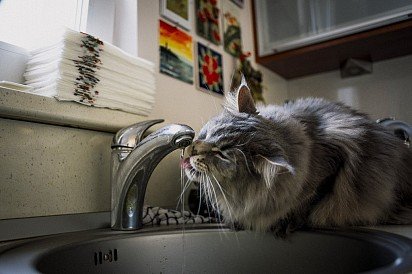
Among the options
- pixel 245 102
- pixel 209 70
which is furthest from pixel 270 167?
pixel 209 70

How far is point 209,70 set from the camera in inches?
58.5

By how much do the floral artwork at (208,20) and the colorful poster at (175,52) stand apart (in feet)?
0.36

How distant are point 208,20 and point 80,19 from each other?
0.57 m

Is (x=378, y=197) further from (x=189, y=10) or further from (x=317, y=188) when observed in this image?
(x=189, y=10)

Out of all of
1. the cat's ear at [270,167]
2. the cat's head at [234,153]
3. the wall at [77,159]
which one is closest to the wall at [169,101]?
the wall at [77,159]

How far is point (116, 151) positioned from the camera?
2.81 ft

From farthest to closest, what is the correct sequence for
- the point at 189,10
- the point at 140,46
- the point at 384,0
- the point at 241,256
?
the point at 384,0 → the point at 189,10 → the point at 140,46 → the point at 241,256

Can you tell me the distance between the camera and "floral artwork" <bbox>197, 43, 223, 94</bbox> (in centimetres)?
144

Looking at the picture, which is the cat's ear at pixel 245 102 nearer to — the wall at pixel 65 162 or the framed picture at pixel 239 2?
the wall at pixel 65 162

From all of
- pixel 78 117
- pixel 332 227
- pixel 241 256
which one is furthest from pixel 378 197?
pixel 78 117

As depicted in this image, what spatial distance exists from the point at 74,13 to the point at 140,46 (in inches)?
9.7

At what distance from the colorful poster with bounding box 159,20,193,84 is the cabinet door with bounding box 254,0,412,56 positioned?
59 cm

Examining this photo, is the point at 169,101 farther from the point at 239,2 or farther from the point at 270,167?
the point at 239,2

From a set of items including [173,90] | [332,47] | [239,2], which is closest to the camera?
[173,90]
